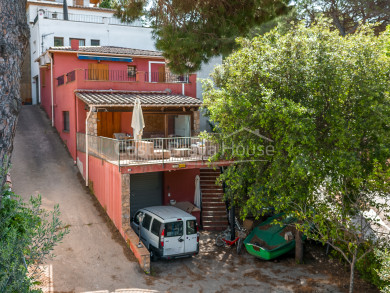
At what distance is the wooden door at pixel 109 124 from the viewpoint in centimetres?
2077

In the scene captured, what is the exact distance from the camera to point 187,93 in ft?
71.8

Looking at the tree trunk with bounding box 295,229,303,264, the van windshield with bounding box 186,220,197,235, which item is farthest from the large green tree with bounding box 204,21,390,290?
the van windshield with bounding box 186,220,197,235

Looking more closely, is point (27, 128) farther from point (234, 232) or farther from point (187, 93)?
point (234, 232)

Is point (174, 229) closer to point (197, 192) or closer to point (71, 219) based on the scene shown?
point (71, 219)

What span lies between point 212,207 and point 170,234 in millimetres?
5052

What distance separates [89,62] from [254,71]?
13.5 m

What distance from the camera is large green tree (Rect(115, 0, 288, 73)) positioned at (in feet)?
→ 45.6

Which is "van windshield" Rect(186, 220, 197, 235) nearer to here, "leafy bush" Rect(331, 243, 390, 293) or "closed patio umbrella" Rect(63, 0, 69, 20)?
"leafy bush" Rect(331, 243, 390, 293)

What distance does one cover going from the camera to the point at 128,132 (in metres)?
20.9

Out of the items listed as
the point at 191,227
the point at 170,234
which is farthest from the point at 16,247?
the point at 191,227

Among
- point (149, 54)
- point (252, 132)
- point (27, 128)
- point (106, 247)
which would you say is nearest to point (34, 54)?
point (27, 128)

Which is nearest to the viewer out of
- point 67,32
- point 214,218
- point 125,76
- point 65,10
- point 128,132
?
point 214,218

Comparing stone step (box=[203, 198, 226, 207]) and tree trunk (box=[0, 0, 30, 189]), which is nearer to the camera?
tree trunk (box=[0, 0, 30, 189])

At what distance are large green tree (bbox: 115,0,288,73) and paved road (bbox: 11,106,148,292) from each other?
722 centimetres
